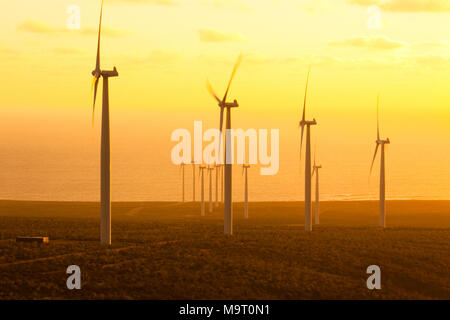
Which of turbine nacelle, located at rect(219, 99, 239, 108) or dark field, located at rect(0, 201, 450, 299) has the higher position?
turbine nacelle, located at rect(219, 99, 239, 108)

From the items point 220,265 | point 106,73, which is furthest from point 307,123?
point 220,265

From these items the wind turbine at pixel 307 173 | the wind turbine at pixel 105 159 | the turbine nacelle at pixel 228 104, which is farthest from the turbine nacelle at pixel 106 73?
the wind turbine at pixel 307 173

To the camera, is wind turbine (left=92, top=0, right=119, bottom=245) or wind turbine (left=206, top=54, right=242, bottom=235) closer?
wind turbine (left=92, top=0, right=119, bottom=245)

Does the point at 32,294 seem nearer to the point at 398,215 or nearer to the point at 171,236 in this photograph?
the point at 171,236

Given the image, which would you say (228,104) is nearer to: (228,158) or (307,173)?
(228,158)

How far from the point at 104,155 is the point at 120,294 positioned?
12108 millimetres

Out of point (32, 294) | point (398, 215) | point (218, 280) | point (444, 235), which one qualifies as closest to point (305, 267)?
point (218, 280)

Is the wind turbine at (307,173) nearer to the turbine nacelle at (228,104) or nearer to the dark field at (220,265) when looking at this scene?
the dark field at (220,265)

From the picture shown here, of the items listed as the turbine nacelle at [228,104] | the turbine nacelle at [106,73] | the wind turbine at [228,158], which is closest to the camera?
the turbine nacelle at [106,73]

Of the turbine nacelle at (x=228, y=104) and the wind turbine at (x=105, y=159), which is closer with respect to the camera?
the wind turbine at (x=105, y=159)

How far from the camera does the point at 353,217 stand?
12594 cm

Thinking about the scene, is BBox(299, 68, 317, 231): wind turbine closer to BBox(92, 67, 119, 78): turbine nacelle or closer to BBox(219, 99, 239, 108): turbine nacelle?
BBox(219, 99, 239, 108): turbine nacelle

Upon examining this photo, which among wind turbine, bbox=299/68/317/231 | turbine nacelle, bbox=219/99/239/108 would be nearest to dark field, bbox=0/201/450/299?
wind turbine, bbox=299/68/317/231
